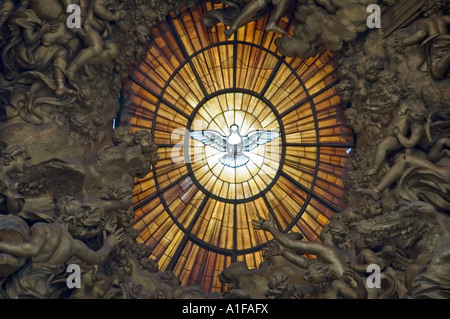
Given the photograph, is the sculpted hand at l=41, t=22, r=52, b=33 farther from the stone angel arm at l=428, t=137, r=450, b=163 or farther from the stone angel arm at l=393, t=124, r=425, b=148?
the stone angel arm at l=428, t=137, r=450, b=163

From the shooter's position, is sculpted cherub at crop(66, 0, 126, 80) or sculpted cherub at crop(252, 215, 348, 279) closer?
sculpted cherub at crop(252, 215, 348, 279)

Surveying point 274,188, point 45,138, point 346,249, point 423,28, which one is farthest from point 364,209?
point 45,138

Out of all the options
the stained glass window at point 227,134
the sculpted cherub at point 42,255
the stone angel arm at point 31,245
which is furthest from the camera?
the stained glass window at point 227,134

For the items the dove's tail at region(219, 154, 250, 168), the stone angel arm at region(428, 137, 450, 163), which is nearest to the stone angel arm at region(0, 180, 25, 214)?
the dove's tail at region(219, 154, 250, 168)

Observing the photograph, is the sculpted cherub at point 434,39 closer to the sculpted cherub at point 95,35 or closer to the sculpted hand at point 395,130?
the sculpted hand at point 395,130

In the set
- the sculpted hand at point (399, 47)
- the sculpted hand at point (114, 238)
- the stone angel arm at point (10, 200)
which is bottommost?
the sculpted hand at point (114, 238)

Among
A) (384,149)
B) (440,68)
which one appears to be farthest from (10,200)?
(440,68)

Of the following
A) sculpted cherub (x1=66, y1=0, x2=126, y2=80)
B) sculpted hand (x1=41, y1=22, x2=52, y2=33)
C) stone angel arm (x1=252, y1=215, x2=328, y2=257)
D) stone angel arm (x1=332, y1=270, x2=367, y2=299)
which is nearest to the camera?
stone angel arm (x1=332, y1=270, x2=367, y2=299)

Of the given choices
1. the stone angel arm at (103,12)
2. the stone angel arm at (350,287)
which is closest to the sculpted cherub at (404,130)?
the stone angel arm at (350,287)
